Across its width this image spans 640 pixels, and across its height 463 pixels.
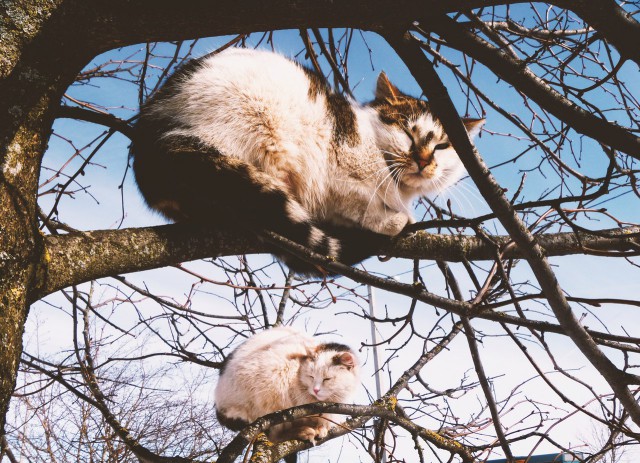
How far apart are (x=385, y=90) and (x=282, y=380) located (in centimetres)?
160

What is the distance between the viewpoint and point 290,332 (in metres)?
2.90

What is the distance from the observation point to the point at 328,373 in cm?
265

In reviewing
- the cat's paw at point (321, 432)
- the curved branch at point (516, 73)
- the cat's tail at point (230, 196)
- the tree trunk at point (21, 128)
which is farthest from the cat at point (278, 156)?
the cat's paw at point (321, 432)

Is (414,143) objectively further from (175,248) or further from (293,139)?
(175,248)

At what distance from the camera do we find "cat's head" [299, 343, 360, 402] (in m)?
2.62

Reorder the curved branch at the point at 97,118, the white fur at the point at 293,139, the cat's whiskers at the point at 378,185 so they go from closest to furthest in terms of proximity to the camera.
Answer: the curved branch at the point at 97,118
the white fur at the point at 293,139
the cat's whiskers at the point at 378,185

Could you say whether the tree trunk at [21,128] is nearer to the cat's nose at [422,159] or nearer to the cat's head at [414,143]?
the cat's head at [414,143]

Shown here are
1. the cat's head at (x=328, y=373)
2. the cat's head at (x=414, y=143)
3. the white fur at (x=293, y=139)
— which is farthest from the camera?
the cat's head at (x=328, y=373)

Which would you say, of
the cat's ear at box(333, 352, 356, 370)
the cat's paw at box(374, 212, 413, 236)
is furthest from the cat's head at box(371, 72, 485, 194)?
the cat's ear at box(333, 352, 356, 370)

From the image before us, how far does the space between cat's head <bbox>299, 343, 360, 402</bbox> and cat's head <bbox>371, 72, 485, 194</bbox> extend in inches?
40.0

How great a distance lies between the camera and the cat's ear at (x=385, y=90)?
2.56 metres

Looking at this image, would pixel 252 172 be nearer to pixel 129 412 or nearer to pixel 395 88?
pixel 395 88

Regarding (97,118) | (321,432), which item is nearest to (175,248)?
(97,118)

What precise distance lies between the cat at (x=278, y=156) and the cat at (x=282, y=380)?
0.91 meters
